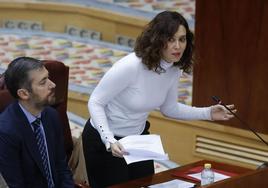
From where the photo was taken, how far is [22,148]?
8.20ft

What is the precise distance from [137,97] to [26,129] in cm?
47

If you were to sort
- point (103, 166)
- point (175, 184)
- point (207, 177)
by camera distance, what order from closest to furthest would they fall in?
point (207, 177) → point (175, 184) → point (103, 166)

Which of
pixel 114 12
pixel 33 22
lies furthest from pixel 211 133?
pixel 33 22

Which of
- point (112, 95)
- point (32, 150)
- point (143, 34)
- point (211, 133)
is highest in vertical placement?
point (143, 34)

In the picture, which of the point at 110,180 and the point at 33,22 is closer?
the point at 110,180

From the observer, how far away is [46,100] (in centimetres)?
253

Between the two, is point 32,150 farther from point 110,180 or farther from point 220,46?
point 220,46

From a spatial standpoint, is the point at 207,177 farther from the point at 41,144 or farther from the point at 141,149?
the point at 41,144

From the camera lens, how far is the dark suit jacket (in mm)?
2449

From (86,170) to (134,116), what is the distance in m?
0.33

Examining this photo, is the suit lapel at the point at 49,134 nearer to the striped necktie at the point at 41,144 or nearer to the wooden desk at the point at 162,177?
the striped necktie at the point at 41,144

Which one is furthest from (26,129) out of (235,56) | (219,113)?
(235,56)

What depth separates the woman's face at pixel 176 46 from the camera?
8.57ft

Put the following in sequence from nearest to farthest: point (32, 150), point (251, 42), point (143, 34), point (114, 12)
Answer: point (32, 150)
point (143, 34)
point (251, 42)
point (114, 12)
